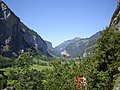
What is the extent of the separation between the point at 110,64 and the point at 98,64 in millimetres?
1579

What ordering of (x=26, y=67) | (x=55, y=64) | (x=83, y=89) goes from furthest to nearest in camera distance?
1. (x=55, y=64)
2. (x=26, y=67)
3. (x=83, y=89)

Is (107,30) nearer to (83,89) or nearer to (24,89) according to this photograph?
(24,89)

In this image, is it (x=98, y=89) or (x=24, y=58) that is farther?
(x=24, y=58)

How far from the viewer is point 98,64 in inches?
1215

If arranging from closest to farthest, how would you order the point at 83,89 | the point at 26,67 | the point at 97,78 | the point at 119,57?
1. the point at 83,89
2. the point at 97,78
3. the point at 26,67
4. the point at 119,57

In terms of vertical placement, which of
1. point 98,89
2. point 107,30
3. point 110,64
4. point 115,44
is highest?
point 107,30

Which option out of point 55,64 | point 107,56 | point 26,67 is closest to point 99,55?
point 107,56

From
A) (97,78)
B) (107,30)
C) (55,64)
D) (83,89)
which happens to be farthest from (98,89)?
(55,64)

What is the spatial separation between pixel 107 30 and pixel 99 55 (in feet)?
19.1

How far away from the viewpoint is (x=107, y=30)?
3597 centimetres

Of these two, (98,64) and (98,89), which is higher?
(98,64)

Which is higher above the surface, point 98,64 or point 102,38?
point 102,38

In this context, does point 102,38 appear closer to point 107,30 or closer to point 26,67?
point 107,30

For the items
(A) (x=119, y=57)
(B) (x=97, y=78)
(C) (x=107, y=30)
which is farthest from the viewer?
(C) (x=107, y=30)
